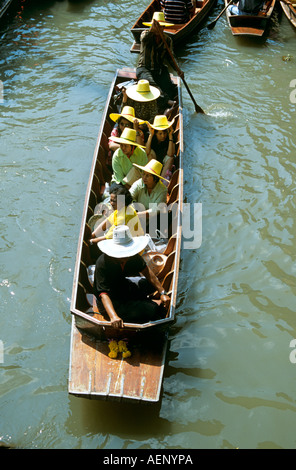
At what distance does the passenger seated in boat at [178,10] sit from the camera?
442 inches

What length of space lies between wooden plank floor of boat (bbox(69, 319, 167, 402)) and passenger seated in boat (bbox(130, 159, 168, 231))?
1869 millimetres

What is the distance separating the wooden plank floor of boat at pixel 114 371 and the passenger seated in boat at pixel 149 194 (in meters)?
1.87

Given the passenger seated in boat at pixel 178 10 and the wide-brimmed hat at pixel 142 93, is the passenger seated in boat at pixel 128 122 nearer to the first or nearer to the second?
the wide-brimmed hat at pixel 142 93

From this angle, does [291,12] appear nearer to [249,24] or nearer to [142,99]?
[249,24]

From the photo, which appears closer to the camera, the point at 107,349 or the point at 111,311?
the point at 111,311

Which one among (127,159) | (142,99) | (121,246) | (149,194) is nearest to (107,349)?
(121,246)

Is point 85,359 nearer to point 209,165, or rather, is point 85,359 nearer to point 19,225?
point 19,225

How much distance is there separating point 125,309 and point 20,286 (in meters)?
2.00

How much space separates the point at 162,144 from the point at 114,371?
3986 millimetres

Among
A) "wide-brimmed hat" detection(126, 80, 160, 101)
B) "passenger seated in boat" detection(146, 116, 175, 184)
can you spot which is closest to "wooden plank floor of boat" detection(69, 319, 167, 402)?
"passenger seated in boat" detection(146, 116, 175, 184)

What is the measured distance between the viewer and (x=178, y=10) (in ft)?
37.0

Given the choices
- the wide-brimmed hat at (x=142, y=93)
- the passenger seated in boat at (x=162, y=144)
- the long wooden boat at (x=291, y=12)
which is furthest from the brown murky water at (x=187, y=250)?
the wide-brimmed hat at (x=142, y=93)

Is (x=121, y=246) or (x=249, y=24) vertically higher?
(x=249, y=24)

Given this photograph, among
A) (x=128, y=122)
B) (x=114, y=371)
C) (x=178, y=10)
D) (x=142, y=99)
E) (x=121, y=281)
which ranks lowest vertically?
(x=114, y=371)
